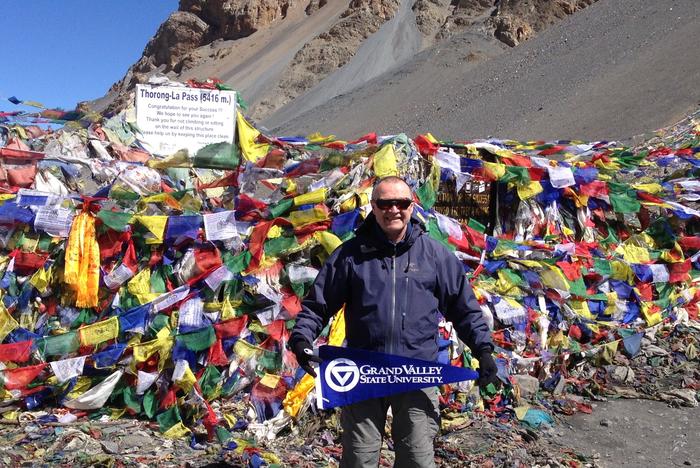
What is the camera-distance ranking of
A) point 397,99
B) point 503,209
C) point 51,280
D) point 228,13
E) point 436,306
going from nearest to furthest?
point 436,306 < point 51,280 < point 503,209 < point 397,99 < point 228,13

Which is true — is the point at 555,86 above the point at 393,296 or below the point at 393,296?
above

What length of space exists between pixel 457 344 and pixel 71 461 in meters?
2.88

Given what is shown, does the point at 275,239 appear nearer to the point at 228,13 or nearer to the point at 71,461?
the point at 71,461

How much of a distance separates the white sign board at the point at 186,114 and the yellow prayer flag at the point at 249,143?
0.24m

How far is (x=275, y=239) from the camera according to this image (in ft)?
18.8

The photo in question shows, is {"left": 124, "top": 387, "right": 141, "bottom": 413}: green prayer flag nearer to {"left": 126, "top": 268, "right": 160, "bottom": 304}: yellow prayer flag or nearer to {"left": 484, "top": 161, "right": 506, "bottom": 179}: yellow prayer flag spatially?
{"left": 126, "top": 268, "right": 160, "bottom": 304}: yellow prayer flag

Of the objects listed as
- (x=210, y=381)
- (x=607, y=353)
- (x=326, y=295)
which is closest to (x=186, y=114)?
(x=210, y=381)

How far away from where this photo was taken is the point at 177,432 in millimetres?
4945

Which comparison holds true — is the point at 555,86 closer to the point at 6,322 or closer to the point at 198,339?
the point at 198,339

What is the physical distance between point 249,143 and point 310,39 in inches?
2235

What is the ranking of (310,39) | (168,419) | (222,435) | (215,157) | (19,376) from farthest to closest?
1. (310,39)
2. (215,157)
3. (19,376)
4. (168,419)
5. (222,435)

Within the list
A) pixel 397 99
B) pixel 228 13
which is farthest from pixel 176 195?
A: pixel 228 13

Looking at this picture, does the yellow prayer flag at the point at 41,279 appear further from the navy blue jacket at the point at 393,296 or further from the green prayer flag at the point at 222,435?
the navy blue jacket at the point at 393,296

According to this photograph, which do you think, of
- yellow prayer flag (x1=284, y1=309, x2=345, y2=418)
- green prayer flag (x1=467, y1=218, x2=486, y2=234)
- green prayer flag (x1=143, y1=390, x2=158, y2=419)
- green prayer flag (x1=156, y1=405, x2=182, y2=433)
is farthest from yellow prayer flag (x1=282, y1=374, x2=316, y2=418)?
green prayer flag (x1=467, y1=218, x2=486, y2=234)
